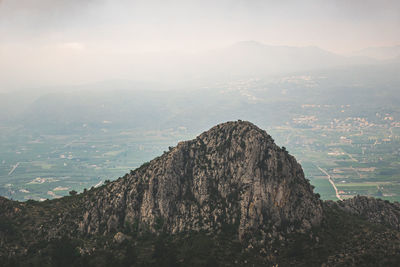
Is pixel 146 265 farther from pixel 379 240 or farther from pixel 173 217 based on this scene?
pixel 379 240

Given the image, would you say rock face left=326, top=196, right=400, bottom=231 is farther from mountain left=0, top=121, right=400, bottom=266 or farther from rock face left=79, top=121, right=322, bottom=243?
rock face left=79, top=121, right=322, bottom=243

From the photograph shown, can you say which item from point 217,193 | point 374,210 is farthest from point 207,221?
point 374,210

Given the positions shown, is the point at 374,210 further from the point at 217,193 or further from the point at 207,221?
the point at 207,221

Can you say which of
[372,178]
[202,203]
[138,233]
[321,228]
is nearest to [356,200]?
[321,228]

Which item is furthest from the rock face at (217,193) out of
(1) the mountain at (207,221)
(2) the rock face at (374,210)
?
(2) the rock face at (374,210)

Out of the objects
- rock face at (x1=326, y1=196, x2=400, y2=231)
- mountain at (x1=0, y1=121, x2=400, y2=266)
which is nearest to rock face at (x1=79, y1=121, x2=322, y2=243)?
mountain at (x1=0, y1=121, x2=400, y2=266)
